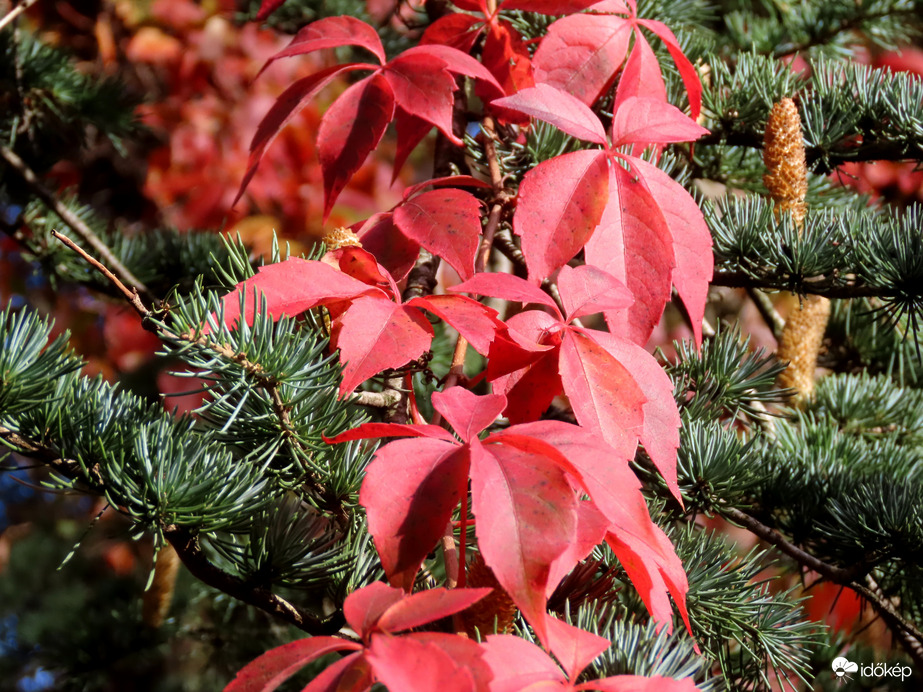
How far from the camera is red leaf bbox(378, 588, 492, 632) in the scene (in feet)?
0.82

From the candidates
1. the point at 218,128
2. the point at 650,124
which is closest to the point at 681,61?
the point at 650,124

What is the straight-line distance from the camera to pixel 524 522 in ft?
0.90

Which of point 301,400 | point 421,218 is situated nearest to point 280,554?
point 301,400

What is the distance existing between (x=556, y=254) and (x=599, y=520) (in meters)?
0.15

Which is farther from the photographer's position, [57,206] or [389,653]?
[57,206]

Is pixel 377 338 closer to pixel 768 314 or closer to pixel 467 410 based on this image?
pixel 467 410

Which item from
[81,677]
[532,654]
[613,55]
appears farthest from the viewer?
[81,677]

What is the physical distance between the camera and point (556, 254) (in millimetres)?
407

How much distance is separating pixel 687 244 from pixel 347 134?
0.74 feet

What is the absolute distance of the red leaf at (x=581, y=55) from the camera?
20.4 inches

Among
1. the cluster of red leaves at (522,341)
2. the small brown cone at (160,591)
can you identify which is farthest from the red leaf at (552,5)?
the small brown cone at (160,591)

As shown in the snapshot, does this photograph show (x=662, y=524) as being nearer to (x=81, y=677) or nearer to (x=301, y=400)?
(x=301, y=400)

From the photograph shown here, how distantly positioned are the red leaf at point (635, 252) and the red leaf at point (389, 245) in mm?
105

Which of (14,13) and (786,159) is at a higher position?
(14,13)
